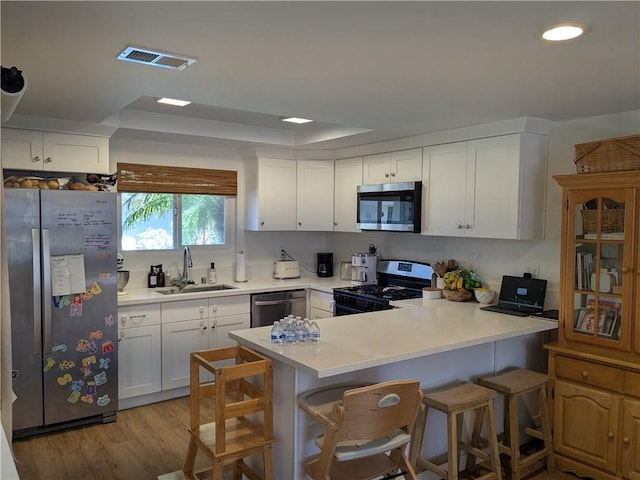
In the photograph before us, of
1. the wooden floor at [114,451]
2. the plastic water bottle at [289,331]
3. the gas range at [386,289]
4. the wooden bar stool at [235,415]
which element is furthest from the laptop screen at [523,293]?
the wooden bar stool at [235,415]

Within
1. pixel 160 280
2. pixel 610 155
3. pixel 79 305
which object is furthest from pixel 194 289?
pixel 610 155

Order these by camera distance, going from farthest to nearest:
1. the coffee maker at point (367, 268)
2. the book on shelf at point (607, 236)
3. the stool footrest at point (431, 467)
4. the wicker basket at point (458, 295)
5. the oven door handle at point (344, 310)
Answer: the coffee maker at point (367, 268)
the oven door handle at point (344, 310)
the wicker basket at point (458, 295)
the book on shelf at point (607, 236)
the stool footrest at point (431, 467)

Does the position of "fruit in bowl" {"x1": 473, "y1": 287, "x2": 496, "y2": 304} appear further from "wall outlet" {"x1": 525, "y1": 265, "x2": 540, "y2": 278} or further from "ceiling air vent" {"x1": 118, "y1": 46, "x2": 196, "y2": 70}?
"ceiling air vent" {"x1": 118, "y1": 46, "x2": 196, "y2": 70}

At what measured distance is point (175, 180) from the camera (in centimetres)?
456

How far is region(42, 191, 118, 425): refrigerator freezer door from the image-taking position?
332 cm

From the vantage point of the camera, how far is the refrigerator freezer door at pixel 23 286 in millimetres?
3188

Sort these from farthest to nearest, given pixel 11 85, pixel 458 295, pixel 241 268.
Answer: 1. pixel 241 268
2. pixel 458 295
3. pixel 11 85

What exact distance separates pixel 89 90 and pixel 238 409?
6.12ft

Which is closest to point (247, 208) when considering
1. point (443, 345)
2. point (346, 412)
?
point (443, 345)

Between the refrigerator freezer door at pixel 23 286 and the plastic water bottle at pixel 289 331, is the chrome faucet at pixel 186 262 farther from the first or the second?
the plastic water bottle at pixel 289 331

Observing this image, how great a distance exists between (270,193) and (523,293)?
2459mm

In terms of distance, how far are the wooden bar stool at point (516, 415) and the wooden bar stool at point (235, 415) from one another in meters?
1.33

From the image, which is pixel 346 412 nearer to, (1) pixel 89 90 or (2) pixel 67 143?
(1) pixel 89 90

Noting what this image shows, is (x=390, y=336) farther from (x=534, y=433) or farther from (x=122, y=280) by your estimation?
(x=122, y=280)
